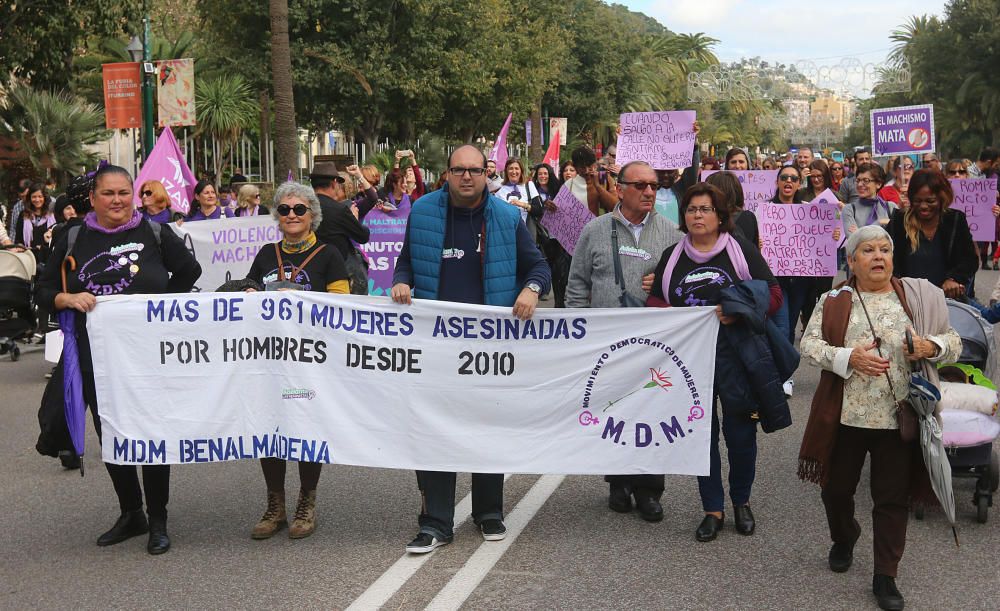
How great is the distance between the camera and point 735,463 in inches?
238

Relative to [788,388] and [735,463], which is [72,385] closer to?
[735,463]

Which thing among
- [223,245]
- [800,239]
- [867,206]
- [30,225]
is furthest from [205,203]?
[867,206]

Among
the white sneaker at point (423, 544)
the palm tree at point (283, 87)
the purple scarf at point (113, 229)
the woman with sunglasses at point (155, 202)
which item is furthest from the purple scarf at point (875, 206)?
the palm tree at point (283, 87)

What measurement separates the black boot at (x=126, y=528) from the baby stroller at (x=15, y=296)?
20.4ft

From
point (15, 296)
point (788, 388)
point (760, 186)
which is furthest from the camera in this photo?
point (760, 186)

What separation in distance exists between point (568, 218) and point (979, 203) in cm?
400

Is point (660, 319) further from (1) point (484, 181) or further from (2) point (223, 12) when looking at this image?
(2) point (223, 12)

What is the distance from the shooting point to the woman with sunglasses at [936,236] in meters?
7.53

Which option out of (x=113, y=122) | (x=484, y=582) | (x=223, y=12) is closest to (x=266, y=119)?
(x=223, y=12)

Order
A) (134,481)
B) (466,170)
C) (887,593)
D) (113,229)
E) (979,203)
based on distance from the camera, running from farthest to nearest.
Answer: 1. (979,203)
2. (134,481)
3. (113,229)
4. (466,170)
5. (887,593)

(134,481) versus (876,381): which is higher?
(876,381)

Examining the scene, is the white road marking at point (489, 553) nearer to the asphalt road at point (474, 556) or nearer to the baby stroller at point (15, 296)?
the asphalt road at point (474, 556)

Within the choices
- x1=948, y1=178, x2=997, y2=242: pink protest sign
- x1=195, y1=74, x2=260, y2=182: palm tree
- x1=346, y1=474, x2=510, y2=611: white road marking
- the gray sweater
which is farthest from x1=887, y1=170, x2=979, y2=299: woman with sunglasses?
x1=195, y1=74, x2=260, y2=182: palm tree

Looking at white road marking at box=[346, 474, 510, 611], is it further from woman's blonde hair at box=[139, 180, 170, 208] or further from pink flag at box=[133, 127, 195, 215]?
pink flag at box=[133, 127, 195, 215]
